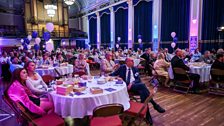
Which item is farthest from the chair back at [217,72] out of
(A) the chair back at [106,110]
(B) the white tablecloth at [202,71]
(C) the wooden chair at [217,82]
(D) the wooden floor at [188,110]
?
(A) the chair back at [106,110]

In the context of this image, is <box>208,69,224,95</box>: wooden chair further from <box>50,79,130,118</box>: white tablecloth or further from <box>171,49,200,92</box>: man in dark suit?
<box>50,79,130,118</box>: white tablecloth

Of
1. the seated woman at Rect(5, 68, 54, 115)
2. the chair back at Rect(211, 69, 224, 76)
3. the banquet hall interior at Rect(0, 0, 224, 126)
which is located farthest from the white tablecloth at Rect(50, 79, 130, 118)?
the chair back at Rect(211, 69, 224, 76)

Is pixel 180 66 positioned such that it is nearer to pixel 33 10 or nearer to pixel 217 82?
pixel 217 82

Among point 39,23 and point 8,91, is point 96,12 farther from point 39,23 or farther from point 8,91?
point 8,91

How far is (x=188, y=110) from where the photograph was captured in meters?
4.25

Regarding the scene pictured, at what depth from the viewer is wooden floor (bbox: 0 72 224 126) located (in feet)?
12.0

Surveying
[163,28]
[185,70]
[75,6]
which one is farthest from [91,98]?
[75,6]

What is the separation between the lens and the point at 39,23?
817 inches

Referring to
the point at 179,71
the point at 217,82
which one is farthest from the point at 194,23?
the point at 179,71

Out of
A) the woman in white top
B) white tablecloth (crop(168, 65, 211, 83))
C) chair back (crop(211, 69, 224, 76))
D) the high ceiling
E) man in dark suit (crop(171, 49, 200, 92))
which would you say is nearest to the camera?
the woman in white top

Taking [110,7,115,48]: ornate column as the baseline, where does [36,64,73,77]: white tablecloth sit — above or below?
below

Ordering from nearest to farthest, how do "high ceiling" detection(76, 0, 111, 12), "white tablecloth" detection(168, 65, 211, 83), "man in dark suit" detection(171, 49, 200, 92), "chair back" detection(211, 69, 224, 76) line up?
"chair back" detection(211, 69, 224, 76) → "man in dark suit" detection(171, 49, 200, 92) → "white tablecloth" detection(168, 65, 211, 83) → "high ceiling" detection(76, 0, 111, 12)

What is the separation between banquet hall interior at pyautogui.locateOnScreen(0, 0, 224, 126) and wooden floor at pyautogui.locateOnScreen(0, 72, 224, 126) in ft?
0.07

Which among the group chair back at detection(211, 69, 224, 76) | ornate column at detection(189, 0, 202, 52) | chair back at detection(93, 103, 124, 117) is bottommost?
chair back at detection(93, 103, 124, 117)
